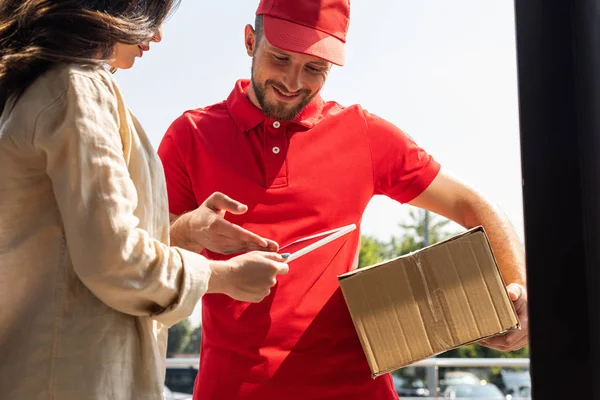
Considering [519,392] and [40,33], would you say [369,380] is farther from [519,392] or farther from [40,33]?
[519,392]

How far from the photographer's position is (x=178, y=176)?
189cm

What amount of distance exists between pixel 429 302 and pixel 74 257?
70 centimetres

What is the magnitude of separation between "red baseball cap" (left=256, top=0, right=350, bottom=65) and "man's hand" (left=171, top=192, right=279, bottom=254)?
0.51 meters

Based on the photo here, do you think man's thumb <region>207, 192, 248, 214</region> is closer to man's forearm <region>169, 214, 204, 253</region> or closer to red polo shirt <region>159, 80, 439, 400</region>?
man's forearm <region>169, 214, 204, 253</region>

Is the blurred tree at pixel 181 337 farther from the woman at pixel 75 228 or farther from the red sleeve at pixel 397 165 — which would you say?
the woman at pixel 75 228

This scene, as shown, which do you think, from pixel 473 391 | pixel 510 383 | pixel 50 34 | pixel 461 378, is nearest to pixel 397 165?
pixel 50 34

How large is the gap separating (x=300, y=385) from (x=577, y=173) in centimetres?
105

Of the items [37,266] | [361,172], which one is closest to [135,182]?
[37,266]

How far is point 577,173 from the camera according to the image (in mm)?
745

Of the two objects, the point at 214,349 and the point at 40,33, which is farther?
the point at 214,349

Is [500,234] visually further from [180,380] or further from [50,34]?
[180,380]

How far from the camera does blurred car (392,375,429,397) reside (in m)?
16.4

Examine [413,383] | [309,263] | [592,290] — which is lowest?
[413,383]

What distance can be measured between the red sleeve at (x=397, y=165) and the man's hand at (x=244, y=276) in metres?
0.63
